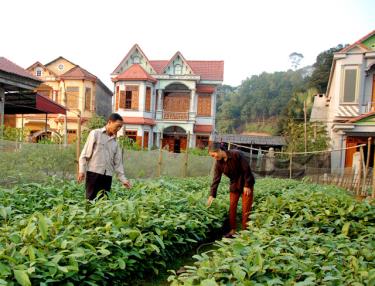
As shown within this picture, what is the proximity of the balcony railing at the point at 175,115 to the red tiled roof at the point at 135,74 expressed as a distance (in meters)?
2.50

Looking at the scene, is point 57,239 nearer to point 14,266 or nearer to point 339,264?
point 14,266

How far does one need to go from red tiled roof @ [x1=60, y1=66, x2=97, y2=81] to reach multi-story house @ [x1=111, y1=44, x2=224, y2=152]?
5.23ft

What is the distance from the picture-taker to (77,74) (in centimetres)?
2625

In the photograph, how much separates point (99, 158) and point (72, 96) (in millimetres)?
22242

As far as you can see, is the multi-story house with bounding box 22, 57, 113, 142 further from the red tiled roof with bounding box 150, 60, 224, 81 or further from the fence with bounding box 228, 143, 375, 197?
the fence with bounding box 228, 143, 375, 197

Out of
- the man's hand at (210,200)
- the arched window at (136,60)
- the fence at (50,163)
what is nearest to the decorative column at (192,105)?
the arched window at (136,60)

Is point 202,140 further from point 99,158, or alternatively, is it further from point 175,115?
point 99,158

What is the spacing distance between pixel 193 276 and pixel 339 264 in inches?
46.0

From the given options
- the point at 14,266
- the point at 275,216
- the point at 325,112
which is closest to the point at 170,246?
the point at 275,216

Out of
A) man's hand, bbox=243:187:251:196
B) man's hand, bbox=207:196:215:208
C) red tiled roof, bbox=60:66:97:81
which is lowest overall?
man's hand, bbox=207:196:215:208

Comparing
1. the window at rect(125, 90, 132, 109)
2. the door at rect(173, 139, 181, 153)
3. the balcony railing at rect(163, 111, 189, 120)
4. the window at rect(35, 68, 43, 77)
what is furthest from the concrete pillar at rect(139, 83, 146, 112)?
the window at rect(35, 68, 43, 77)

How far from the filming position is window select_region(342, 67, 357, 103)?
2067 cm

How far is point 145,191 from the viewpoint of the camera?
6.04 meters

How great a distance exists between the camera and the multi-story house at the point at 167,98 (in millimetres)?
25328
